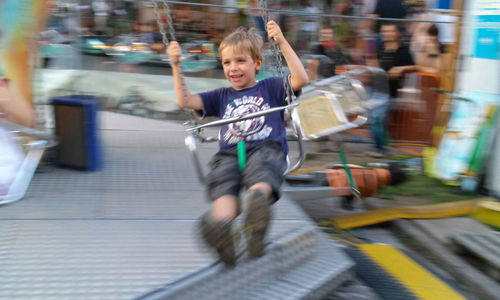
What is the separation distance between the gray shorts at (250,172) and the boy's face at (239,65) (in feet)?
1.32

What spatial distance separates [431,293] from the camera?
337 cm

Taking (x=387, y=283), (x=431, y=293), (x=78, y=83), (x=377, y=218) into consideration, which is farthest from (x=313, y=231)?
(x=78, y=83)

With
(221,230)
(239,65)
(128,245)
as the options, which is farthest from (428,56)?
(221,230)

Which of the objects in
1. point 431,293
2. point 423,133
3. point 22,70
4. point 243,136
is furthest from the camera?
point 423,133

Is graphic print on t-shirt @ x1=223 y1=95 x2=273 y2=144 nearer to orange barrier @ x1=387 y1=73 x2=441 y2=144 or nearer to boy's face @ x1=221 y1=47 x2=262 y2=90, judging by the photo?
boy's face @ x1=221 y1=47 x2=262 y2=90

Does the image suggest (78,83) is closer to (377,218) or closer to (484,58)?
(377,218)

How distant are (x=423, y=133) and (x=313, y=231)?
4445 mm

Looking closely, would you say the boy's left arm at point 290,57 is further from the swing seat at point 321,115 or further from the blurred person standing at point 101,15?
the blurred person standing at point 101,15

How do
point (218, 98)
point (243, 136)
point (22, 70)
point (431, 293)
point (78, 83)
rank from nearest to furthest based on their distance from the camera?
1. point (243, 136)
2. point (218, 98)
3. point (431, 293)
4. point (22, 70)
5. point (78, 83)

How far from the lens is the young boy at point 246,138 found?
2.46 meters

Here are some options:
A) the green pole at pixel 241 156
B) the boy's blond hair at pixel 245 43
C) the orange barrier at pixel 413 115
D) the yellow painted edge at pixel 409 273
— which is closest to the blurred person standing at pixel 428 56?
the orange barrier at pixel 413 115

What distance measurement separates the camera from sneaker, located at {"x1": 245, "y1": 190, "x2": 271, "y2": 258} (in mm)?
2436

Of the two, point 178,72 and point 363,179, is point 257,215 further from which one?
point 363,179

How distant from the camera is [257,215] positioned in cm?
244
